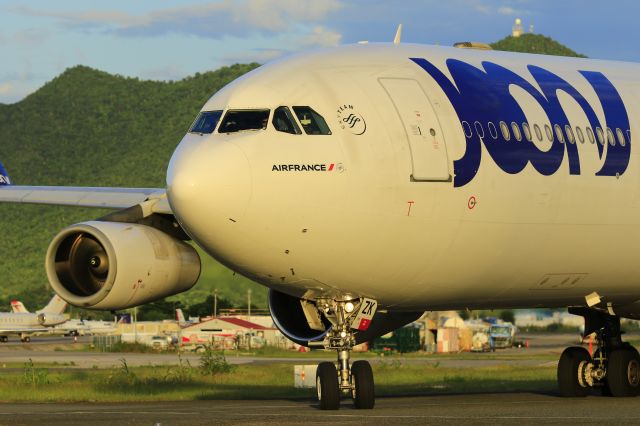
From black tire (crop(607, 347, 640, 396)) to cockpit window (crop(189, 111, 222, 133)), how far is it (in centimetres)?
1060

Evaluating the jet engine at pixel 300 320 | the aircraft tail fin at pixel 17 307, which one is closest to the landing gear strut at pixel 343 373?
the jet engine at pixel 300 320

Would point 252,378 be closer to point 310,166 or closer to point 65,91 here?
point 310,166

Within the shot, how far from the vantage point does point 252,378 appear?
44188 mm

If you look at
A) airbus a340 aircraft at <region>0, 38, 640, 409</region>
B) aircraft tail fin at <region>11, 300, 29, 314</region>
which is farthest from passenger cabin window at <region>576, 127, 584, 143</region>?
aircraft tail fin at <region>11, 300, 29, 314</region>

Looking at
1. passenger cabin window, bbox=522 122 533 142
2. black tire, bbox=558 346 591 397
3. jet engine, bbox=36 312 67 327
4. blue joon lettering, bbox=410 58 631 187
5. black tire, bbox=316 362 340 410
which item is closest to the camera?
black tire, bbox=316 362 340 410

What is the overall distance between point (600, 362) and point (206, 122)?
10921 mm

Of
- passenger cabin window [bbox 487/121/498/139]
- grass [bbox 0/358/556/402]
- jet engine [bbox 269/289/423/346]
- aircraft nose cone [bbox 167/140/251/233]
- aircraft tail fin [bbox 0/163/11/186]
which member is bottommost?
Result: grass [bbox 0/358/556/402]

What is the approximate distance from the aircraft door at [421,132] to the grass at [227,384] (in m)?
13.2

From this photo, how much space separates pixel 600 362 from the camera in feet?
83.5

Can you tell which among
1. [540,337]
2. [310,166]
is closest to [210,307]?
[540,337]

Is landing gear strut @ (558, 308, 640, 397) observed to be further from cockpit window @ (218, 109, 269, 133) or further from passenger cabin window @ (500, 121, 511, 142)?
cockpit window @ (218, 109, 269, 133)

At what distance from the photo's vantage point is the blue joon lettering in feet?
62.8

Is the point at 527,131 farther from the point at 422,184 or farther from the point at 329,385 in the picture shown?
the point at 329,385

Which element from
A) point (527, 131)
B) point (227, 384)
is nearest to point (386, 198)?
point (527, 131)
